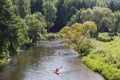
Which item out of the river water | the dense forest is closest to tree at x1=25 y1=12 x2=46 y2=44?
the dense forest

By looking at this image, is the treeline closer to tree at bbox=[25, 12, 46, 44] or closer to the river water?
tree at bbox=[25, 12, 46, 44]

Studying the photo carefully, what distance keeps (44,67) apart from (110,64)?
1185 cm

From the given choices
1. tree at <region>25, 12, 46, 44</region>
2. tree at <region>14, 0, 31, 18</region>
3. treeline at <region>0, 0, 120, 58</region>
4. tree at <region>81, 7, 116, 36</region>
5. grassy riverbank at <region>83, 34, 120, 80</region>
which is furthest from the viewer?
tree at <region>14, 0, 31, 18</region>

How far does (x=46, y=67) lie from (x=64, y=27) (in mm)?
16826

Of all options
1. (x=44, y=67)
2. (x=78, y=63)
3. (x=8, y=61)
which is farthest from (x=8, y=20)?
(x=78, y=63)

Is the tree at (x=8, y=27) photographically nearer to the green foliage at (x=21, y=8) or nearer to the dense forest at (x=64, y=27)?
the dense forest at (x=64, y=27)

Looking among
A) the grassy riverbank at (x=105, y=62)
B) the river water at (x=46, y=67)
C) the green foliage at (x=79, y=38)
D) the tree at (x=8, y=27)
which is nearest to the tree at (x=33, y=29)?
the river water at (x=46, y=67)

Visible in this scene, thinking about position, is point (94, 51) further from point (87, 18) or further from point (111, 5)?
point (111, 5)

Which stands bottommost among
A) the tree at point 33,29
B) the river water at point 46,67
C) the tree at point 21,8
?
the river water at point 46,67

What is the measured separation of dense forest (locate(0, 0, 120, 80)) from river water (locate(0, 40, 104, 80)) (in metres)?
2.04

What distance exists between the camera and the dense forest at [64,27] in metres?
56.1

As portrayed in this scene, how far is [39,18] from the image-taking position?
91688mm

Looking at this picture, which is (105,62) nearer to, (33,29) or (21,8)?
(33,29)

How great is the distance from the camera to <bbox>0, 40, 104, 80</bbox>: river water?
48375 mm
